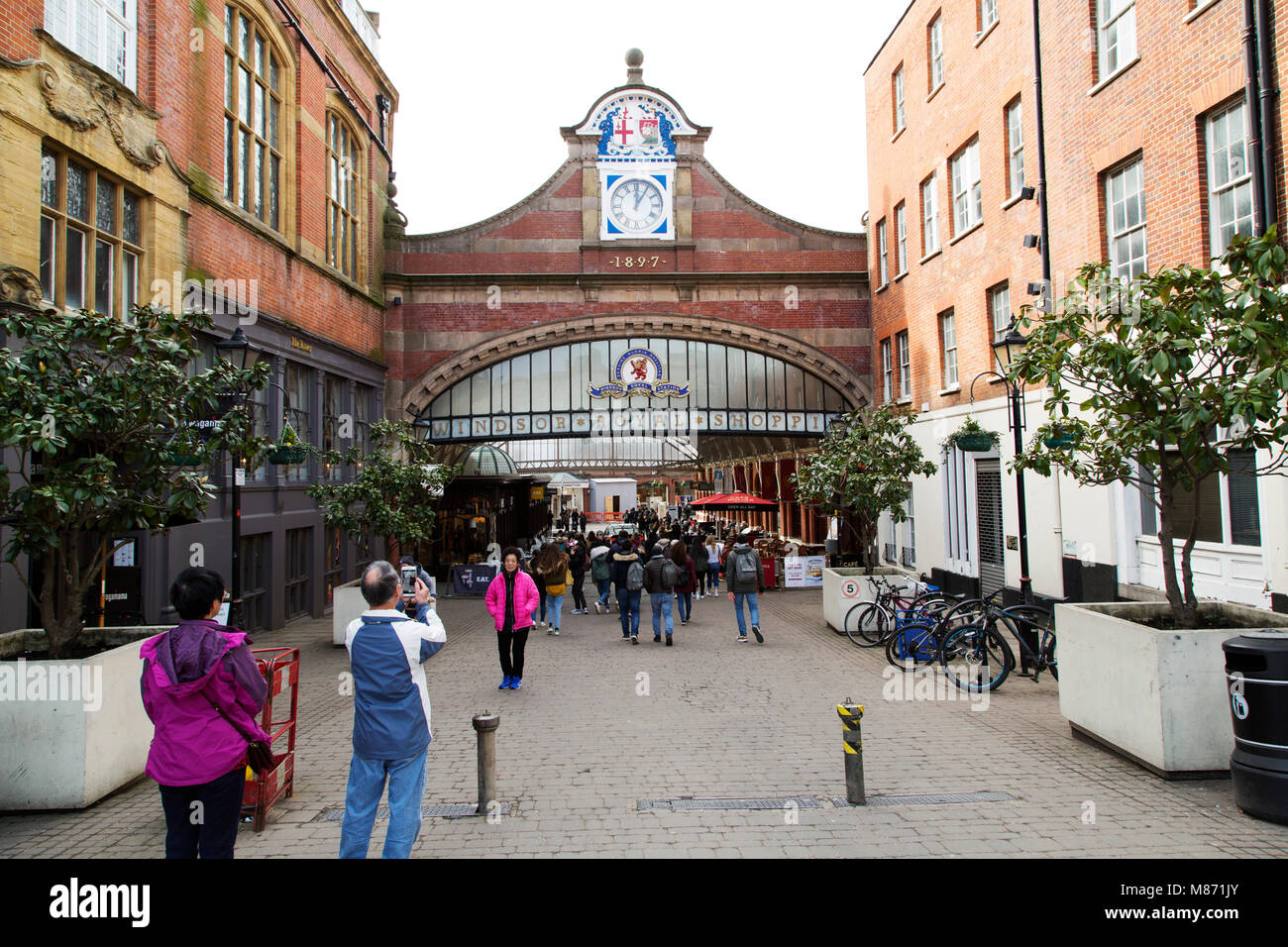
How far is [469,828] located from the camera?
17.4ft

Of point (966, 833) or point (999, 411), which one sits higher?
point (999, 411)

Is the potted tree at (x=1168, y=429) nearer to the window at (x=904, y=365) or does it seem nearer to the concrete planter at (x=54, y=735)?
the concrete planter at (x=54, y=735)

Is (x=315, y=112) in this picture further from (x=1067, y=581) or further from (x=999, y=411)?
(x=1067, y=581)

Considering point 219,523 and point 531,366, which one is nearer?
point 219,523

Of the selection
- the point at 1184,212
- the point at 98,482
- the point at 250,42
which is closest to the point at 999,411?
the point at 1184,212

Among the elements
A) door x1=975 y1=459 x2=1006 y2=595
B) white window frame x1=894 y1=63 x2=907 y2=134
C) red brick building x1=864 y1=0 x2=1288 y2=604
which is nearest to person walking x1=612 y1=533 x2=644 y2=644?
red brick building x1=864 y1=0 x2=1288 y2=604

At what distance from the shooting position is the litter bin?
5137 millimetres

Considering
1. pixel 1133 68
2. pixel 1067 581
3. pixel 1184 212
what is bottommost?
pixel 1067 581

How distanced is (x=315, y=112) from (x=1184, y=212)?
632 inches

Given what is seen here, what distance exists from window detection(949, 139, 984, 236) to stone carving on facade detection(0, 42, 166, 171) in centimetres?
1430

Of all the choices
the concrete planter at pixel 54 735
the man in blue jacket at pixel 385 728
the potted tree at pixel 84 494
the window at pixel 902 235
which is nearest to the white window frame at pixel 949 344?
the window at pixel 902 235

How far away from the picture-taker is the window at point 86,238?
1020 centimetres

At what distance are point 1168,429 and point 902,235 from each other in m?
15.5

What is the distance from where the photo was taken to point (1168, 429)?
20.5 feet
